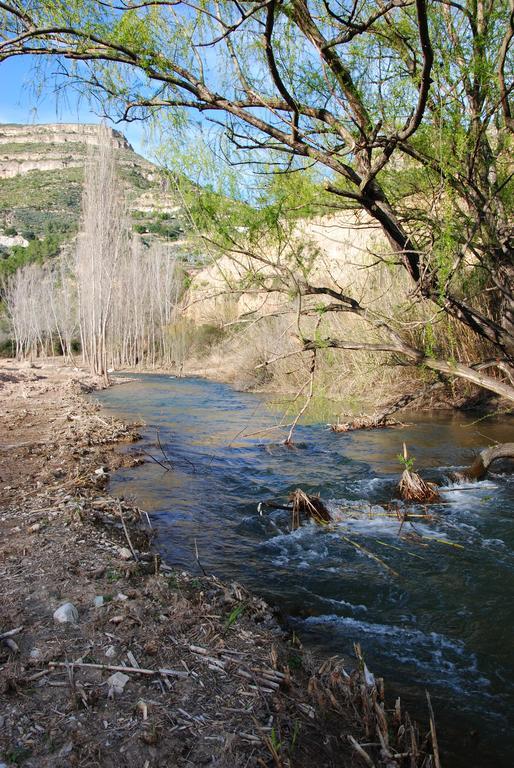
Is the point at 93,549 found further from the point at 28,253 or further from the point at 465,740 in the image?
the point at 28,253

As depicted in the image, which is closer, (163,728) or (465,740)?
(163,728)

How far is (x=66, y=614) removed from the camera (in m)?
2.68

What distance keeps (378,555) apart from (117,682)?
2.88m

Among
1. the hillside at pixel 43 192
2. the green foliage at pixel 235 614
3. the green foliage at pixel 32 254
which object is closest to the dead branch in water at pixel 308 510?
the green foliage at pixel 235 614

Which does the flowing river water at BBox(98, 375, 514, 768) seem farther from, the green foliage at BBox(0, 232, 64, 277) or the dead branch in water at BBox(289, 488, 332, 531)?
the green foliage at BBox(0, 232, 64, 277)

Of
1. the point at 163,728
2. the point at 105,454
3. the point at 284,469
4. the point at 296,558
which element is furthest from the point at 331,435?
the point at 163,728

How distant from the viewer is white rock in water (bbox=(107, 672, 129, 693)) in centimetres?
214

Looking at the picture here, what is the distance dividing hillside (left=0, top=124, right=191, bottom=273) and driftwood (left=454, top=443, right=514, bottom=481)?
23576 millimetres

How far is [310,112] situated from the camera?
3.96m

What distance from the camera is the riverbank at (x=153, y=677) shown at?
1.89 meters

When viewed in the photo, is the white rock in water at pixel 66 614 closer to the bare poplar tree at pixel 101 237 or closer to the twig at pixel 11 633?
the twig at pixel 11 633

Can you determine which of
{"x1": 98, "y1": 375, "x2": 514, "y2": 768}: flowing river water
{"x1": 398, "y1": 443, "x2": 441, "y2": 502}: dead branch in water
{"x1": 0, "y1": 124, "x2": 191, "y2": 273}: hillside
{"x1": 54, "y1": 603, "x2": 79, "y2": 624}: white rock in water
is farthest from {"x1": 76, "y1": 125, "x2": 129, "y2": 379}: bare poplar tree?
{"x1": 54, "y1": 603, "x2": 79, "y2": 624}: white rock in water

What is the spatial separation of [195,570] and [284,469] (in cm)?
368

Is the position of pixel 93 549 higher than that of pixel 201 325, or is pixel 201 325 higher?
pixel 201 325
